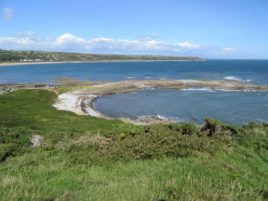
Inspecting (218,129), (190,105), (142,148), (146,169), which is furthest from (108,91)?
(146,169)

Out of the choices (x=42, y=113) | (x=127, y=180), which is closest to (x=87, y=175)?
(x=127, y=180)

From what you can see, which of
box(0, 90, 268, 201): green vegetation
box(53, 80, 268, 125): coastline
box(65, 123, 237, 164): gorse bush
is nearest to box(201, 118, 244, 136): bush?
box(0, 90, 268, 201): green vegetation

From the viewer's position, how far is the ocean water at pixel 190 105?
153 feet

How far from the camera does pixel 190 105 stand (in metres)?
55.7

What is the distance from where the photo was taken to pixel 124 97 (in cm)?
6806

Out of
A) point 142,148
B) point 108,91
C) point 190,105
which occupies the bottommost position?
point 108,91

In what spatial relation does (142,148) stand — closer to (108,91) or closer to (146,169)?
(146,169)

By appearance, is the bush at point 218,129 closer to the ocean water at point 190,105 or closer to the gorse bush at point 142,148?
the gorse bush at point 142,148

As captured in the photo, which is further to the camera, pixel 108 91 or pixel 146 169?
A: pixel 108 91

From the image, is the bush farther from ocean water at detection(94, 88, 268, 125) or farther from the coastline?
ocean water at detection(94, 88, 268, 125)

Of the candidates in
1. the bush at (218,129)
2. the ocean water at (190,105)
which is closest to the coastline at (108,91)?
the ocean water at (190,105)

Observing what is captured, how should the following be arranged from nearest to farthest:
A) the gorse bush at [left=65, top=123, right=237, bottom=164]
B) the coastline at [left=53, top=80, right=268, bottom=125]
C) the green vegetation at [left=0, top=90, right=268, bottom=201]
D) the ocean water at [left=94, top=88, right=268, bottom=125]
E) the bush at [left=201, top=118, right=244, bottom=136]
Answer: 1. the green vegetation at [left=0, top=90, right=268, bottom=201]
2. the gorse bush at [left=65, top=123, right=237, bottom=164]
3. the bush at [left=201, top=118, right=244, bottom=136]
4. the ocean water at [left=94, top=88, right=268, bottom=125]
5. the coastline at [left=53, top=80, right=268, bottom=125]

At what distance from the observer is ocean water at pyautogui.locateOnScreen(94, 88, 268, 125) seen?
46781 mm

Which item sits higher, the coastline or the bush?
the bush
